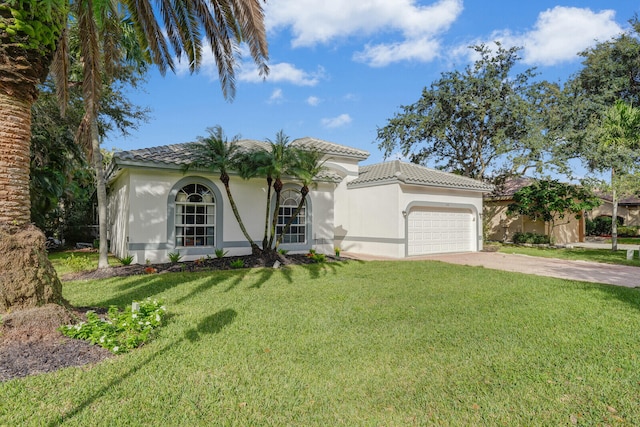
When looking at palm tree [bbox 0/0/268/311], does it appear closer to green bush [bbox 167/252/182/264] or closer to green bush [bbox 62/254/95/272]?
green bush [bbox 167/252/182/264]

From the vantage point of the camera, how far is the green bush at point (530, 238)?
2322cm

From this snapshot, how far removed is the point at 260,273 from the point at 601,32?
30.7 m

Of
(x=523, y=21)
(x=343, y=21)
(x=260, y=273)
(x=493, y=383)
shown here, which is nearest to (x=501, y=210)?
(x=523, y=21)

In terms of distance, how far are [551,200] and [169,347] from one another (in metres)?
23.8

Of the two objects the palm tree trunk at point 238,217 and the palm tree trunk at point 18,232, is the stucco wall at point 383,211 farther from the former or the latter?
the palm tree trunk at point 18,232

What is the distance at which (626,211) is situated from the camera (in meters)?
34.9

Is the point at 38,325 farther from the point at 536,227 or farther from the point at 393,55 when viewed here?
the point at 536,227

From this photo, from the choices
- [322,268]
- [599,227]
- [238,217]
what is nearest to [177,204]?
[238,217]

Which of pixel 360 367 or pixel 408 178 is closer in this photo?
pixel 360 367

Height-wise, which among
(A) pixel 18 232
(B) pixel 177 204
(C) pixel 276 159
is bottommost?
(A) pixel 18 232

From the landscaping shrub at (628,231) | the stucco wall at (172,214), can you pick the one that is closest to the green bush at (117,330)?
the stucco wall at (172,214)

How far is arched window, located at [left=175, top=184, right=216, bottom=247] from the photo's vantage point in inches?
529

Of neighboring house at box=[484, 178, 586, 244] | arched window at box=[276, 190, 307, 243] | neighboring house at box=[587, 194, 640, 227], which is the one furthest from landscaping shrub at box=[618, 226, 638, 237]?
arched window at box=[276, 190, 307, 243]

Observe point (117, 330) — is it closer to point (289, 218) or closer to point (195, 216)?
point (195, 216)
